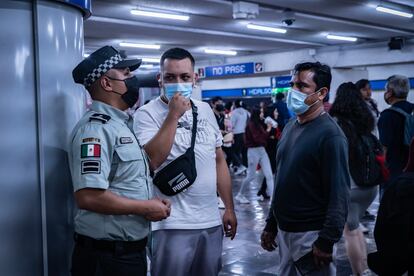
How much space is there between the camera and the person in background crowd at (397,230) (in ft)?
6.11

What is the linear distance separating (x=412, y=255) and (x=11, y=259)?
1787mm

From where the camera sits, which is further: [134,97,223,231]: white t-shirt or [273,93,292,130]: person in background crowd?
[273,93,292,130]: person in background crowd

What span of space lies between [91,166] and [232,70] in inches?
Answer: 653

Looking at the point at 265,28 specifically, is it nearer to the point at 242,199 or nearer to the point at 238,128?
the point at 238,128

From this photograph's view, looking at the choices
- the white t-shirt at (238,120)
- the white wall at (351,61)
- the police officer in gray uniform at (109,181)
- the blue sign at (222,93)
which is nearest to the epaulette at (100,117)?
the police officer in gray uniform at (109,181)

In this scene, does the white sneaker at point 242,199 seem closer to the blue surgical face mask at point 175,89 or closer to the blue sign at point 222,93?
the blue surgical face mask at point 175,89

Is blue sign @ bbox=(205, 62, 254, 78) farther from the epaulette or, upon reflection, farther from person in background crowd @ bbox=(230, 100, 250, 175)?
the epaulette

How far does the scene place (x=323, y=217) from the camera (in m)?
2.63

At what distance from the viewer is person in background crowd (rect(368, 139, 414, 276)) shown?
1.86 metres

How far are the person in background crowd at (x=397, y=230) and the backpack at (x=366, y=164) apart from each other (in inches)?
75.2

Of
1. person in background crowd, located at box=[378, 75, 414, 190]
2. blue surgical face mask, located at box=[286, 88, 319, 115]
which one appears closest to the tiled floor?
person in background crowd, located at box=[378, 75, 414, 190]

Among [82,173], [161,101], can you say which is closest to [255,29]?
[161,101]

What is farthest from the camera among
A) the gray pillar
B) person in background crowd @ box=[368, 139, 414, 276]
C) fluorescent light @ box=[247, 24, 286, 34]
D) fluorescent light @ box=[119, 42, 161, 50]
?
fluorescent light @ box=[119, 42, 161, 50]

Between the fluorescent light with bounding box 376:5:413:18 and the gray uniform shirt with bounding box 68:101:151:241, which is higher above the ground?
the fluorescent light with bounding box 376:5:413:18
